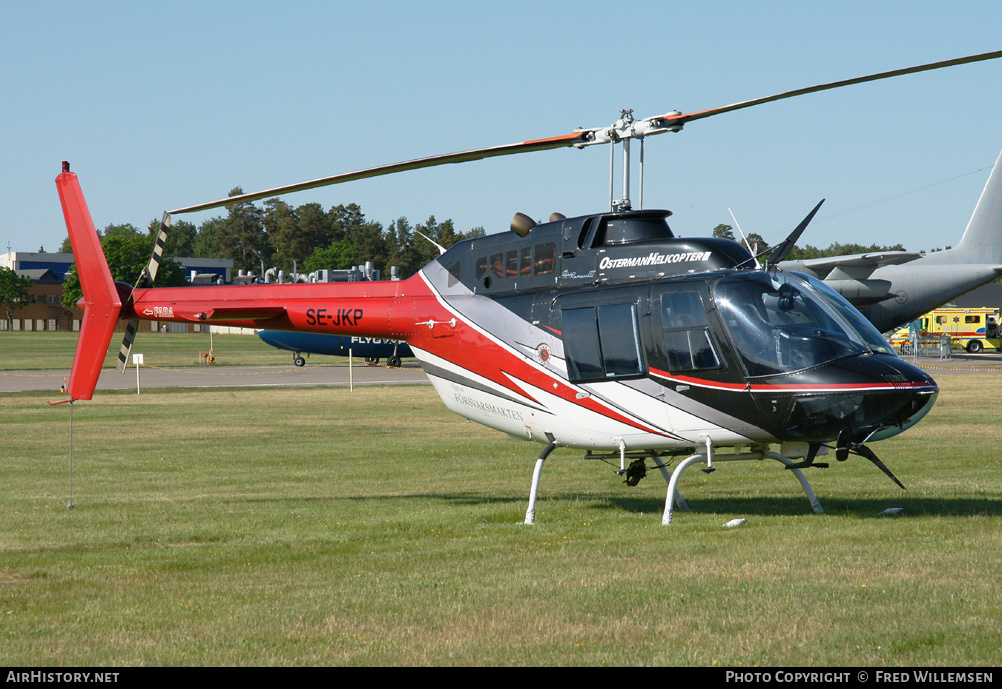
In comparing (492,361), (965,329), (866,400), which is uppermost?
(492,361)

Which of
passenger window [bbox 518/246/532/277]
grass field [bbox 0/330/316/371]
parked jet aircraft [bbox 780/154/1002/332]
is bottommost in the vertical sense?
grass field [bbox 0/330/316/371]

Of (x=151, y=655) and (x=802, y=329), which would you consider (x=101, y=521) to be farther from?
(x=802, y=329)

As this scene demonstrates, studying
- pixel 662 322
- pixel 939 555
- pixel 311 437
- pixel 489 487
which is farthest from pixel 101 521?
pixel 311 437

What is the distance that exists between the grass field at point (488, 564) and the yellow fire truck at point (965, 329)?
5182cm

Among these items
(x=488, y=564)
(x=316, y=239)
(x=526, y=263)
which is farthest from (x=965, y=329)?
(x=316, y=239)

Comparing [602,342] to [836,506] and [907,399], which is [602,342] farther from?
[836,506]

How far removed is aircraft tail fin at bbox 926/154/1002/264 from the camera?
160 feet

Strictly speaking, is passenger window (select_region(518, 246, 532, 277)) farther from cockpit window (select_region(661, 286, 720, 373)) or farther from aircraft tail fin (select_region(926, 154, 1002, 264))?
aircraft tail fin (select_region(926, 154, 1002, 264))

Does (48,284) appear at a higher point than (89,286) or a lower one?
higher

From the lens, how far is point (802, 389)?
1049 cm

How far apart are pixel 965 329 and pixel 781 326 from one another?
65.1 metres

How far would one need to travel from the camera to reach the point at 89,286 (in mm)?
15508

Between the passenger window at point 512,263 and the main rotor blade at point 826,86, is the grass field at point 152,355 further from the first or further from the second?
the main rotor blade at point 826,86

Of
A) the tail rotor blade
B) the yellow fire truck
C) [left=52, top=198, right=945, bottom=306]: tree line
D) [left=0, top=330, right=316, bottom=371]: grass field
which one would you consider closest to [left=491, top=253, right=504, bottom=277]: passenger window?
the tail rotor blade
